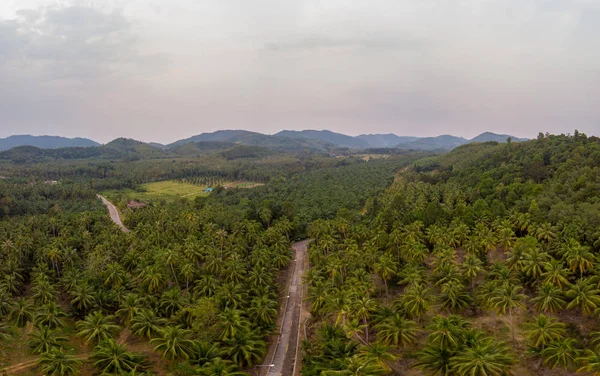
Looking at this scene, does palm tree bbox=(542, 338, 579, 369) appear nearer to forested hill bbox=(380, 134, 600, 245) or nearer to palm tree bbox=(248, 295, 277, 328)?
forested hill bbox=(380, 134, 600, 245)

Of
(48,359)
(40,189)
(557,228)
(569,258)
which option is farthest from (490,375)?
(40,189)

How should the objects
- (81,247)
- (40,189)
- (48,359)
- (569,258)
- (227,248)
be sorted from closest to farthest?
(48,359), (569,258), (227,248), (81,247), (40,189)

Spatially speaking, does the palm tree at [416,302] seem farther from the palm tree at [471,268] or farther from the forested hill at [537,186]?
the forested hill at [537,186]

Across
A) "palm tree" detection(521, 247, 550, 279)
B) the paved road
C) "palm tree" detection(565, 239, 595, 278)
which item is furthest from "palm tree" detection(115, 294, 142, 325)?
"palm tree" detection(565, 239, 595, 278)

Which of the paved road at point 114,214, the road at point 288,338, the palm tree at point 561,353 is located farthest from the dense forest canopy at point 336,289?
the paved road at point 114,214

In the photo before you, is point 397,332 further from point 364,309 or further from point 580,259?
point 580,259

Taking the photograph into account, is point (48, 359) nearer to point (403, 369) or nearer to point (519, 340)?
point (403, 369)
